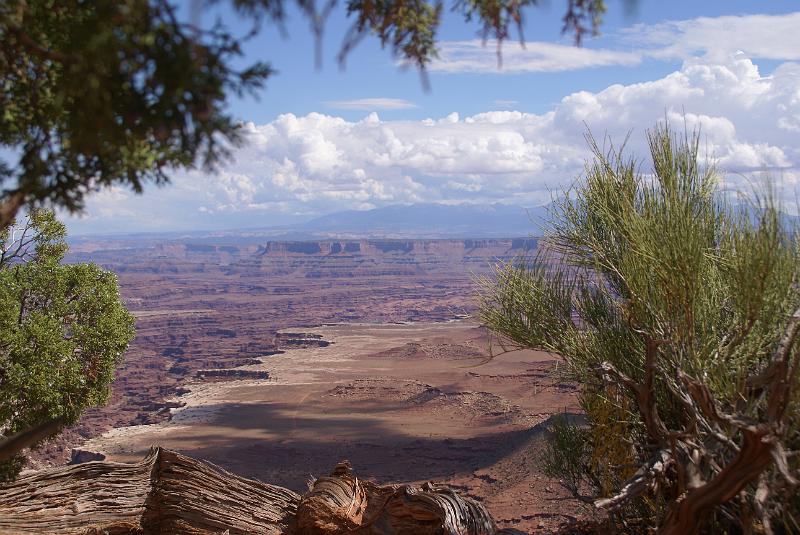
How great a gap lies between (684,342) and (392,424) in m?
31.2

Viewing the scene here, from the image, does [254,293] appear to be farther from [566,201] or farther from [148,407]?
[566,201]

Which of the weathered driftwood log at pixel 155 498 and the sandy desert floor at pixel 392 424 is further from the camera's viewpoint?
the sandy desert floor at pixel 392 424

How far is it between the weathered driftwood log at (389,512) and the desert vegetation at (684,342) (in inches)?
52.9

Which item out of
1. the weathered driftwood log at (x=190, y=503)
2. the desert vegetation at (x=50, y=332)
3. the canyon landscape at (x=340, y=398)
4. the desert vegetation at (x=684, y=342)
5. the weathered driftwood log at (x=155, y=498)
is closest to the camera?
the desert vegetation at (x=684, y=342)

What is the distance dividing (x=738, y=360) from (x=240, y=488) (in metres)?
5.10

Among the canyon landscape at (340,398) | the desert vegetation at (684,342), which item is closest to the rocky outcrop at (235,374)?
the canyon landscape at (340,398)

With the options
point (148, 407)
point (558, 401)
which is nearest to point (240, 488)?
point (558, 401)

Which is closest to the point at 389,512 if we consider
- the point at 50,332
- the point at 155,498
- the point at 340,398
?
the point at 155,498

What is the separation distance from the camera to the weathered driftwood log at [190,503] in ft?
23.2

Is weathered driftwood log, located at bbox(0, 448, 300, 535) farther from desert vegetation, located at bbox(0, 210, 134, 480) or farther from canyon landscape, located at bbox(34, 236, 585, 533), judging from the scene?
canyon landscape, located at bbox(34, 236, 585, 533)

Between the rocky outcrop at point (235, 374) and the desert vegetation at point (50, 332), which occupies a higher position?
A: the desert vegetation at point (50, 332)

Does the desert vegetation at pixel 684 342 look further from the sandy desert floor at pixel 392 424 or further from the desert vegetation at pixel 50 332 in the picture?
the desert vegetation at pixel 50 332

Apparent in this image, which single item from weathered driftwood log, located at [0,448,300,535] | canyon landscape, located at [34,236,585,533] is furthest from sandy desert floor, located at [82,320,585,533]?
weathered driftwood log, located at [0,448,300,535]

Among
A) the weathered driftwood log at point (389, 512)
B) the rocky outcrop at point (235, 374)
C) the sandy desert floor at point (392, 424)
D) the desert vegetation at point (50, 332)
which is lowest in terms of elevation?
the rocky outcrop at point (235, 374)
